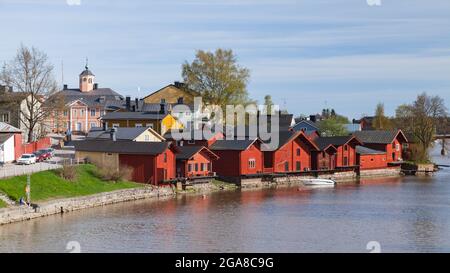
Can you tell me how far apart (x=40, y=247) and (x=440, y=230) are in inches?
787

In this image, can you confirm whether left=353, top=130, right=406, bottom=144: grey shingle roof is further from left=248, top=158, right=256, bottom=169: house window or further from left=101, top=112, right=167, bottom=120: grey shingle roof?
→ left=101, top=112, right=167, bottom=120: grey shingle roof

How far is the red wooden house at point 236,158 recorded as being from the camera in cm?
5984

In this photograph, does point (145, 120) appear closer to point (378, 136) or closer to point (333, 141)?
point (333, 141)

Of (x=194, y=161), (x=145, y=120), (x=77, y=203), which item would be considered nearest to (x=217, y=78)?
(x=145, y=120)

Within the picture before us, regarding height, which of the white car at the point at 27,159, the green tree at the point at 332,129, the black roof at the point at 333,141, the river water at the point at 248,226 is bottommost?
the river water at the point at 248,226

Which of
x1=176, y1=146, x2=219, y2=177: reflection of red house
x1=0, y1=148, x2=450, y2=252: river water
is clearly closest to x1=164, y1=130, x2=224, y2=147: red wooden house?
x1=176, y1=146, x2=219, y2=177: reflection of red house

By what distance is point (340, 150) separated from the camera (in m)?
72.9

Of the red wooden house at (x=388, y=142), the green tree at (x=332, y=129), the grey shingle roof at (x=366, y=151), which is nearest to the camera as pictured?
the grey shingle roof at (x=366, y=151)

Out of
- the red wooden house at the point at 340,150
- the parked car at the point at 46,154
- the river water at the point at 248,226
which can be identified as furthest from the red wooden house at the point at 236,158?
the parked car at the point at 46,154

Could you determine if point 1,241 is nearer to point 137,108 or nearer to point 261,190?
point 261,190

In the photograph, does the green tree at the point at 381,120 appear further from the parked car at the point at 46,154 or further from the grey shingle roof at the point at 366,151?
the parked car at the point at 46,154

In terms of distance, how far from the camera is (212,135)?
61938 mm

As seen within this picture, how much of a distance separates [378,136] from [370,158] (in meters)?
5.06

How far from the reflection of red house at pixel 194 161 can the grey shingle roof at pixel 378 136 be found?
93.2 ft
